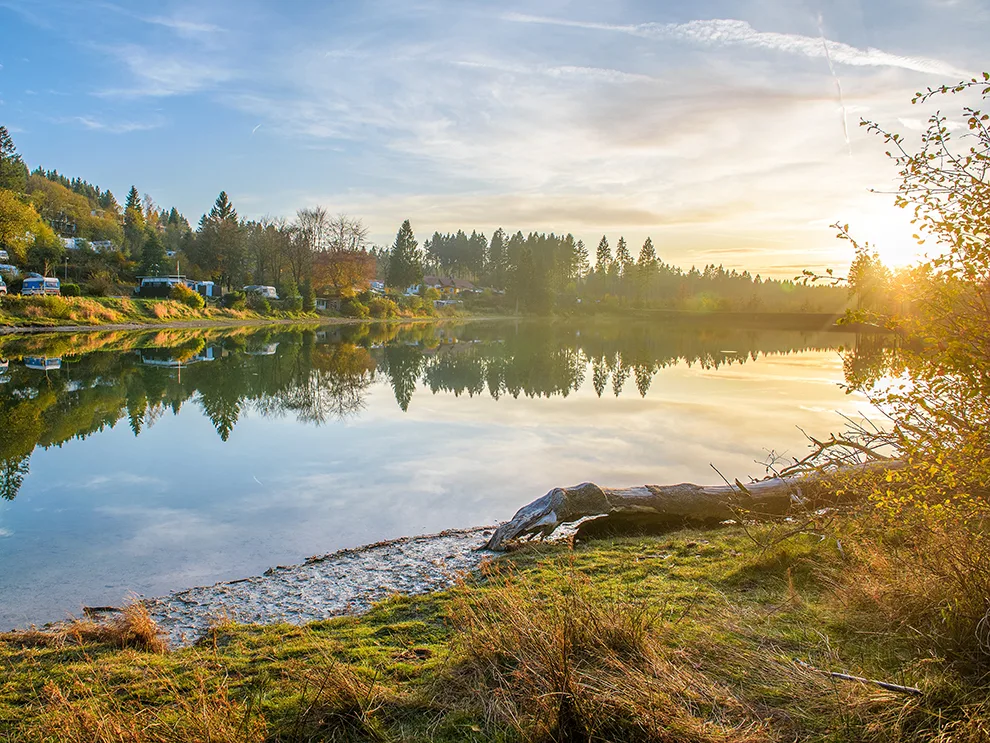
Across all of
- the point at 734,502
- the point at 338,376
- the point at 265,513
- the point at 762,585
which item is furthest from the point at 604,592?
the point at 338,376

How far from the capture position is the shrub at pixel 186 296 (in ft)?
194

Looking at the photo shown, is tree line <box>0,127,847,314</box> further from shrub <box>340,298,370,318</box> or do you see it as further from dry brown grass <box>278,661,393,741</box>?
dry brown grass <box>278,661,393,741</box>

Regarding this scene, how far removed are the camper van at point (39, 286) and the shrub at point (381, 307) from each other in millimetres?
38065

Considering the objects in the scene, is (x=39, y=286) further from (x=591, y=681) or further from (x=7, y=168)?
(x=591, y=681)

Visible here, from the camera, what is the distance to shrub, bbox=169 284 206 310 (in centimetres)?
5903

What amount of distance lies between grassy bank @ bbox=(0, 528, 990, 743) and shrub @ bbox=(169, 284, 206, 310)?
60.4m

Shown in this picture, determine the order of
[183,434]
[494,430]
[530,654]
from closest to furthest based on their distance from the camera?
[530,654] < [183,434] < [494,430]

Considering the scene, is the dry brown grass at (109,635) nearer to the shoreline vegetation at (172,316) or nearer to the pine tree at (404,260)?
the shoreline vegetation at (172,316)

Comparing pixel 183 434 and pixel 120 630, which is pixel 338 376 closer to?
pixel 183 434

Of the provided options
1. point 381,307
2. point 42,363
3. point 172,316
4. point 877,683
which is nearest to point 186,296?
point 172,316

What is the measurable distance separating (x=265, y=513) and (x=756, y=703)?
8.47m

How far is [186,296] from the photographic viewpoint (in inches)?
2334

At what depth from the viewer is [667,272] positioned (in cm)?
18012

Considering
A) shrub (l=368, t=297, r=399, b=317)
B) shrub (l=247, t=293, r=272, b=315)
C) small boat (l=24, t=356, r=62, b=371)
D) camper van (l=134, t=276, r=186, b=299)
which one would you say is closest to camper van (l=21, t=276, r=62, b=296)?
camper van (l=134, t=276, r=186, b=299)
